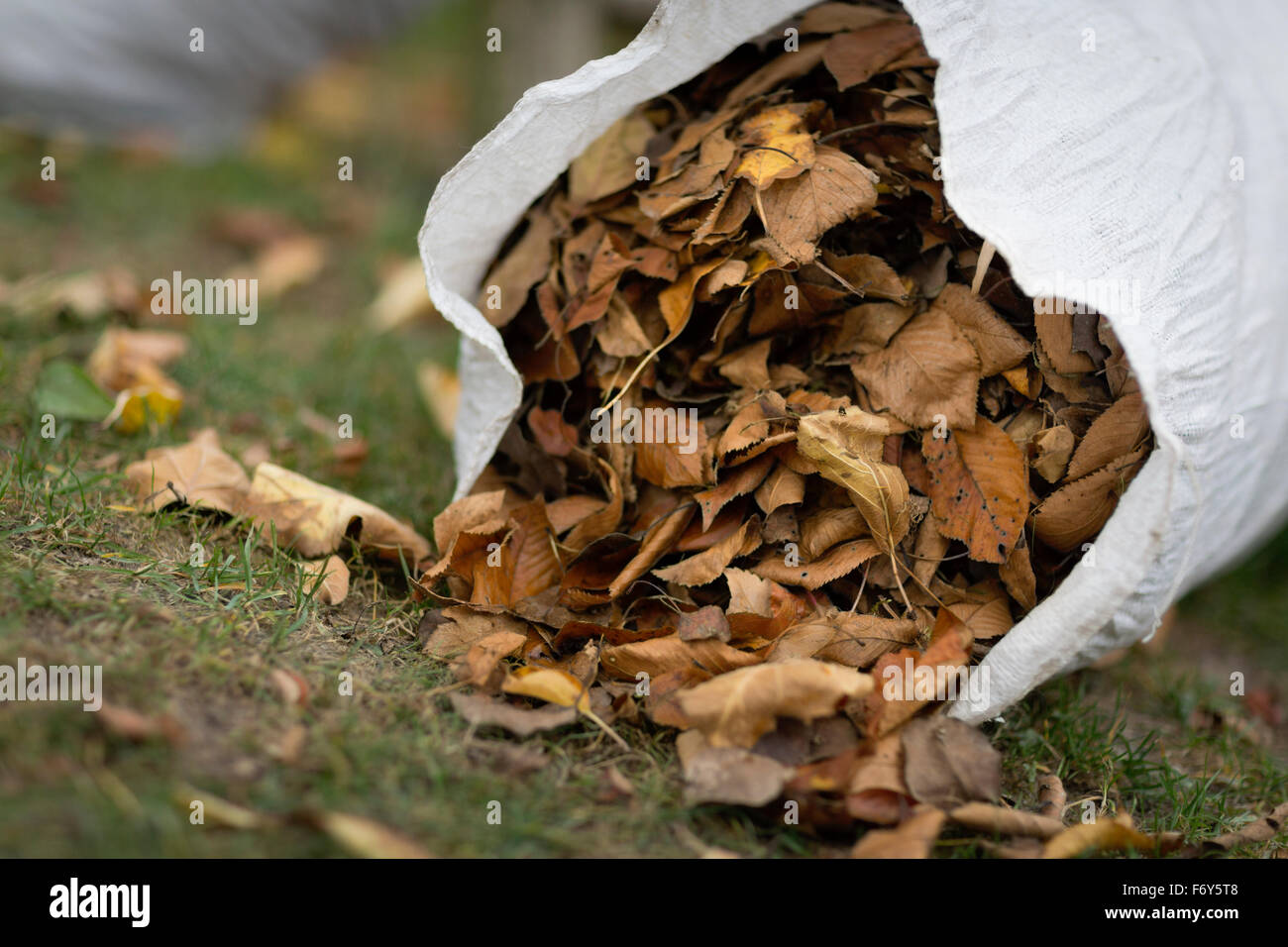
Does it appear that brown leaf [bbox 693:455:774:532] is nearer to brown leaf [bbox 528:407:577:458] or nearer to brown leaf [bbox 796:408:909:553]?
brown leaf [bbox 796:408:909:553]

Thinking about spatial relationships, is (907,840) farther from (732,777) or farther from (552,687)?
(552,687)

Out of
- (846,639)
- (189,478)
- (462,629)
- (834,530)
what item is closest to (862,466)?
(834,530)

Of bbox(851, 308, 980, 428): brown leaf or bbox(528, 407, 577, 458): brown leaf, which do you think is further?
bbox(528, 407, 577, 458): brown leaf

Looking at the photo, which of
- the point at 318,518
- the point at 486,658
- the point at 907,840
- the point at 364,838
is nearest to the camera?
the point at 364,838

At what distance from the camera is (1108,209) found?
1481 mm

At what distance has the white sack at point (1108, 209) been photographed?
54.7 inches

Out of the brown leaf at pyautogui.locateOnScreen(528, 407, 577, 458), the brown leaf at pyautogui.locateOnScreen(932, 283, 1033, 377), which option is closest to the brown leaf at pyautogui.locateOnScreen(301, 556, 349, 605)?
the brown leaf at pyautogui.locateOnScreen(528, 407, 577, 458)

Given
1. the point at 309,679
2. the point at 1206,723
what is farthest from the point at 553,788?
the point at 1206,723

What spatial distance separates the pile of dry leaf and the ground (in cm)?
10

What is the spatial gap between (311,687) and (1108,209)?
125 cm

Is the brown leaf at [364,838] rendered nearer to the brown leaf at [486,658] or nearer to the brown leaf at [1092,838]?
the brown leaf at [486,658]

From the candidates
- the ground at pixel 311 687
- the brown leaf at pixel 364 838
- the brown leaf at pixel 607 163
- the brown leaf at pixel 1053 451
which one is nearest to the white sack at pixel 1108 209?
the brown leaf at pixel 607 163

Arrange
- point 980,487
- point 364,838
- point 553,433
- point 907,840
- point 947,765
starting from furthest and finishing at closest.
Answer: point 553,433 < point 980,487 < point 947,765 < point 907,840 < point 364,838

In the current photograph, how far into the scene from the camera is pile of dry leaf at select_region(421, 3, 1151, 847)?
1.42 m
